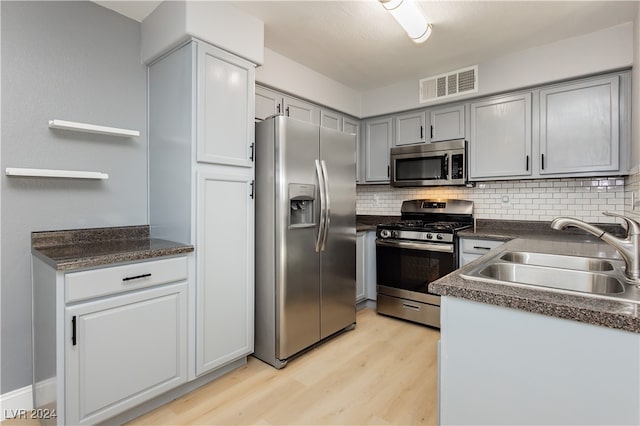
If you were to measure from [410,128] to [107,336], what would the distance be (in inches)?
128

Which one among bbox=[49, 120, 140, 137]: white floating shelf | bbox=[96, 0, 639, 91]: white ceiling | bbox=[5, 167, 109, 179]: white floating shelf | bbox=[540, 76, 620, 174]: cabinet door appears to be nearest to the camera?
bbox=[5, 167, 109, 179]: white floating shelf

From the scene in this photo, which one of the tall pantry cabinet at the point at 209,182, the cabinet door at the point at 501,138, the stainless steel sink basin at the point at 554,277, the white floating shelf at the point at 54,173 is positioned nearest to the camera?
the stainless steel sink basin at the point at 554,277

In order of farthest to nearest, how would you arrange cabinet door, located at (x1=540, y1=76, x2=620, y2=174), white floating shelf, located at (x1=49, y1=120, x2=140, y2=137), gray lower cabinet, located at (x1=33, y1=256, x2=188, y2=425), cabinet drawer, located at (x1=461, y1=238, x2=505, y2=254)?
1. cabinet drawer, located at (x1=461, y1=238, x2=505, y2=254)
2. cabinet door, located at (x1=540, y1=76, x2=620, y2=174)
3. white floating shelf, located at (x1=49, y1=120, x2=140, y2=137)
4. gray lower cabinet, located at (x1=33, y1=256, x2=188, y2=425)

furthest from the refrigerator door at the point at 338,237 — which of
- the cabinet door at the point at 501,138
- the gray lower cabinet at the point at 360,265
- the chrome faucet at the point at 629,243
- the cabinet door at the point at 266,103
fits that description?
the chrome faucet at the point at 629,243

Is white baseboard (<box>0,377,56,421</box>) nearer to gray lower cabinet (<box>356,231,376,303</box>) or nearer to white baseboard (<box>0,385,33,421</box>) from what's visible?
white baseboard (<box>0,385,33,421</box>)

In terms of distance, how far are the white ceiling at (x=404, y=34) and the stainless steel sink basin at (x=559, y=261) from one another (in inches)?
66.7

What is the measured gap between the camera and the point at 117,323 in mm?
1667

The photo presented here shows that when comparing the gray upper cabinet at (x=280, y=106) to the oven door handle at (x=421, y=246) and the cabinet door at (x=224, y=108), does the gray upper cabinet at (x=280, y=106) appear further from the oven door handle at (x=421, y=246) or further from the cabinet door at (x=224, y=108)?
the oven door handle at (x=421, y=246)

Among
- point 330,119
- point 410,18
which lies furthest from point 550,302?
point 330,119

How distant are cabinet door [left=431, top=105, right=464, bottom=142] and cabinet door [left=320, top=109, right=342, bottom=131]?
1011mm

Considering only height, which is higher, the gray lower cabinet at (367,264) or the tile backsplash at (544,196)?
the tile backsplash at (544,196)

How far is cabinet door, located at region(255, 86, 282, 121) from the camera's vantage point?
9.21 ft

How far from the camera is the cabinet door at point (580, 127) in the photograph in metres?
2.56

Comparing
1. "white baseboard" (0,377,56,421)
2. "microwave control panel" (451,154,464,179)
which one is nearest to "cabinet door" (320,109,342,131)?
"microwave control panel" (451,154,464,179)
